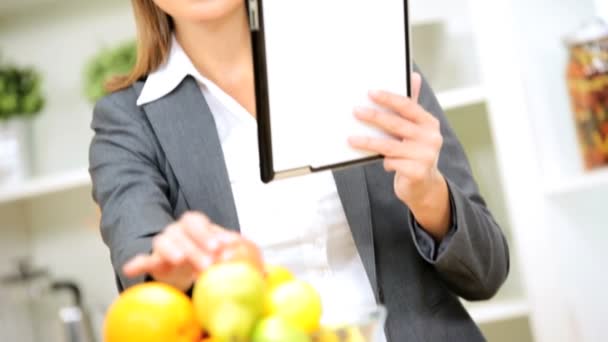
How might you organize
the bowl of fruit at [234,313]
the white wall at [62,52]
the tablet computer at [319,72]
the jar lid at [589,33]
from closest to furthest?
1. the bowl of fruit at [234,313]
2. the tablet computer at [319,72]
3. the jar lid at [589,33]
4. the white wall at [62,52]

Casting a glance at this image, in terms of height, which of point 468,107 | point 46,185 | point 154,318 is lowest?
point 46,185

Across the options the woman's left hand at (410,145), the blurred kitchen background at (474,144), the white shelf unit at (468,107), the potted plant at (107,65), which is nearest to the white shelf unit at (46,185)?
the blurred kitchen background at (474,144)

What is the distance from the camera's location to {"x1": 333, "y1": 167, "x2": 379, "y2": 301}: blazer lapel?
102cm

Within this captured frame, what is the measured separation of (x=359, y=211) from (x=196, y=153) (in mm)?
206

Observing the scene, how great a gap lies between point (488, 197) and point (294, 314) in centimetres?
144

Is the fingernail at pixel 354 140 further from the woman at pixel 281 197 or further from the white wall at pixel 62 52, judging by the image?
the white wall at pixel 62 52

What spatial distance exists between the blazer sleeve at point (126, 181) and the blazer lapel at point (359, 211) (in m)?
0.21

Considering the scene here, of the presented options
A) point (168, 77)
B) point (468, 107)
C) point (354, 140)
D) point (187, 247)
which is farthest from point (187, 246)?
point (468, 107)

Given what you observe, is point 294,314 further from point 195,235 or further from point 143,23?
point 143,23

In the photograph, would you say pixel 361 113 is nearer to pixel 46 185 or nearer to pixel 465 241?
pixel 465 241

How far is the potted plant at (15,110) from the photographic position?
82.1 inches

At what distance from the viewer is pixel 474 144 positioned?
77.0 inches

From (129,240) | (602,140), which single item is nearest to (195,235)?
(129,240)

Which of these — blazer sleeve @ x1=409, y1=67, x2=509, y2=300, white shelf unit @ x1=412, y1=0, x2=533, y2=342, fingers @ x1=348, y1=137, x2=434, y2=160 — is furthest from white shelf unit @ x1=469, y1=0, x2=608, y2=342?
fingers @ x1=348, y1=137, x2=434, y2=160
